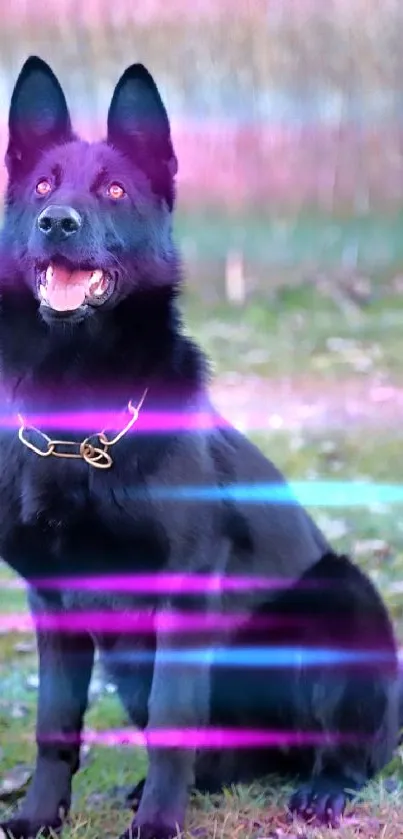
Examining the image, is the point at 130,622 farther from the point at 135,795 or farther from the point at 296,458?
the point at 296,458

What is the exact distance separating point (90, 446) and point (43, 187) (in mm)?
480

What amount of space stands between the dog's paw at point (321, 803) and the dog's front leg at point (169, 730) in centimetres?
27

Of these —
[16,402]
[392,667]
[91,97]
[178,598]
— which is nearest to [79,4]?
[91,97]

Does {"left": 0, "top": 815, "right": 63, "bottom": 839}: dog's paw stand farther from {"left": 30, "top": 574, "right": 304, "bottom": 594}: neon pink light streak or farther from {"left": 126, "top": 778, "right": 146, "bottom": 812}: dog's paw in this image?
A: {"left": 30, "top": 574, "right": 304, "bottom": 594}: neon pink light streak

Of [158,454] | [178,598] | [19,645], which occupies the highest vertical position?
[158,454]

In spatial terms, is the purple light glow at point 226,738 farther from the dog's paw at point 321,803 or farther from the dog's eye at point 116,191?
the dog's eye at point 116,191

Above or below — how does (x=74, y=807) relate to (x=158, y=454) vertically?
below

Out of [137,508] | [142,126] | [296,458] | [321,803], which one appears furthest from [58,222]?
[296,458]

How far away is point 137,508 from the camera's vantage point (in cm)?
171

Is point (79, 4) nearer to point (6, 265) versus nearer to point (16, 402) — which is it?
point (6, 265)

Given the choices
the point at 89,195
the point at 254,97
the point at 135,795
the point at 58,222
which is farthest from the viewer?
the point at 254,97

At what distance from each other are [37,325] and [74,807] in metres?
0.96

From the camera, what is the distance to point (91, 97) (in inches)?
105

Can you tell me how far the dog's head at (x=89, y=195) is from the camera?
1.69 m
